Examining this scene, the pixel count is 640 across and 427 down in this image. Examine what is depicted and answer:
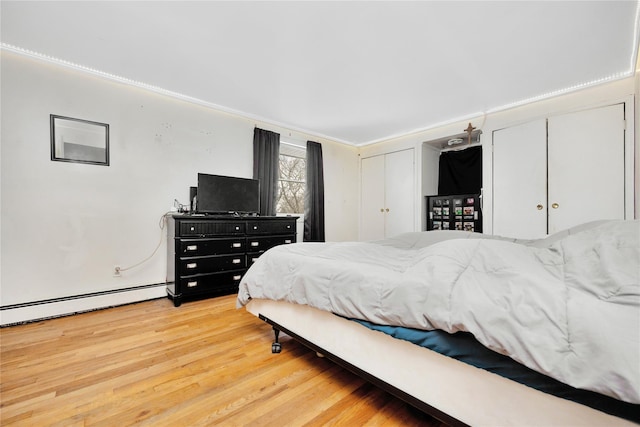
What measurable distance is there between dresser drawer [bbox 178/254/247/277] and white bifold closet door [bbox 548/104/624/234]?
12.8 ft

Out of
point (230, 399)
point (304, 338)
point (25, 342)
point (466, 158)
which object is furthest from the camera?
point (466, 158)

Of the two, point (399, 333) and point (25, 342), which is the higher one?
point (399, 333)

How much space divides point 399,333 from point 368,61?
244 centimetres

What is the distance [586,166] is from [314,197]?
3.57m

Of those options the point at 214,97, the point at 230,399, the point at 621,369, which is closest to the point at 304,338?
the point at 230,399

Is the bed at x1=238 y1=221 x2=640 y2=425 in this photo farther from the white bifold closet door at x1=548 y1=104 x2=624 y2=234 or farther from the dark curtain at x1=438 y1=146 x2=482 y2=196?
the dark curtain at x1=438 y1=146 x2=482 y2=196

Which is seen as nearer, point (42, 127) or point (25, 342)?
point (25, 342)

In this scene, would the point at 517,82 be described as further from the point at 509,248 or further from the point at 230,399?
the point at 230,399

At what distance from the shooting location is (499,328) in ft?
2.85

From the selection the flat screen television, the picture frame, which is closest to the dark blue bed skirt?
the flat screen television

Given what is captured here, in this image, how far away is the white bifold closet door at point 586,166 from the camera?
2869mm

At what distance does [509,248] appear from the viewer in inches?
49.1

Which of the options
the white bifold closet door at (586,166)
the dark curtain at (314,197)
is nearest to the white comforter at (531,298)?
the white bifold closet door at (586,166)

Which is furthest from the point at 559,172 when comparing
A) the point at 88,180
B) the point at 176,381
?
the point at 88,180
